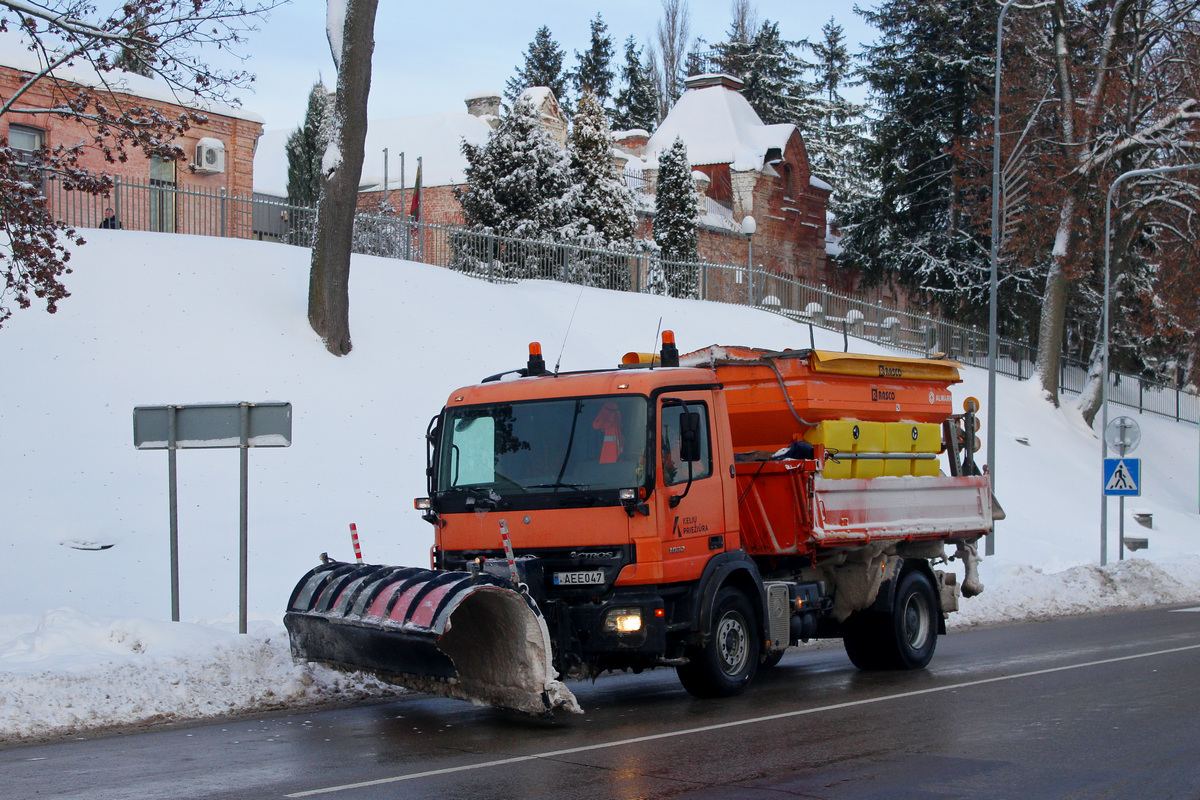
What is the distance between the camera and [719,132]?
2201 inches

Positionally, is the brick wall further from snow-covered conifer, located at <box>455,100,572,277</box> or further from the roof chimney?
the roof chimney

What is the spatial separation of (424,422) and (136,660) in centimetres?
1081

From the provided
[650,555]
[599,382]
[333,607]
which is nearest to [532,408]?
[599,382]

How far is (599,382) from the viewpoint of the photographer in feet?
30.3

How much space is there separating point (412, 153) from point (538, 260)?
88.2 ft

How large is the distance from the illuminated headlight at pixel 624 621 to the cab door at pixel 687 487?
1.25 ft

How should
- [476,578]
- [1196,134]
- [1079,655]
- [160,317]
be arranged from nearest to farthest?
[476,578], [1079,655], [160,317], [1196,134]

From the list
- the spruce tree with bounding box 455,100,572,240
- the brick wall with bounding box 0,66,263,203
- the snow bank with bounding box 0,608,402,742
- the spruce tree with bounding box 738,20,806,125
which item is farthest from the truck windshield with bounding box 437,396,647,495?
the spruce tree with bounding box 738,20,806,125

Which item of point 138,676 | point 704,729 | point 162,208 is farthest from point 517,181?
point 704,729

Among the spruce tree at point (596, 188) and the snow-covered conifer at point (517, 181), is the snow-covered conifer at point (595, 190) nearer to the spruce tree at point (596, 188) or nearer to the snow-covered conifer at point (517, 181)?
the spruce tree at point (596, 188)

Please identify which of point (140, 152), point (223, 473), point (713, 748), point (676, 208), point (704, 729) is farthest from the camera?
point (676, 208)

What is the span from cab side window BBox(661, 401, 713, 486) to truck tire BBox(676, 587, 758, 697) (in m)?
1.06

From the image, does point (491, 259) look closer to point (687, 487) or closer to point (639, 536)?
point (687, 487)

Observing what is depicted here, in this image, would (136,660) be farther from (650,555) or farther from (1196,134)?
(1196,134)
